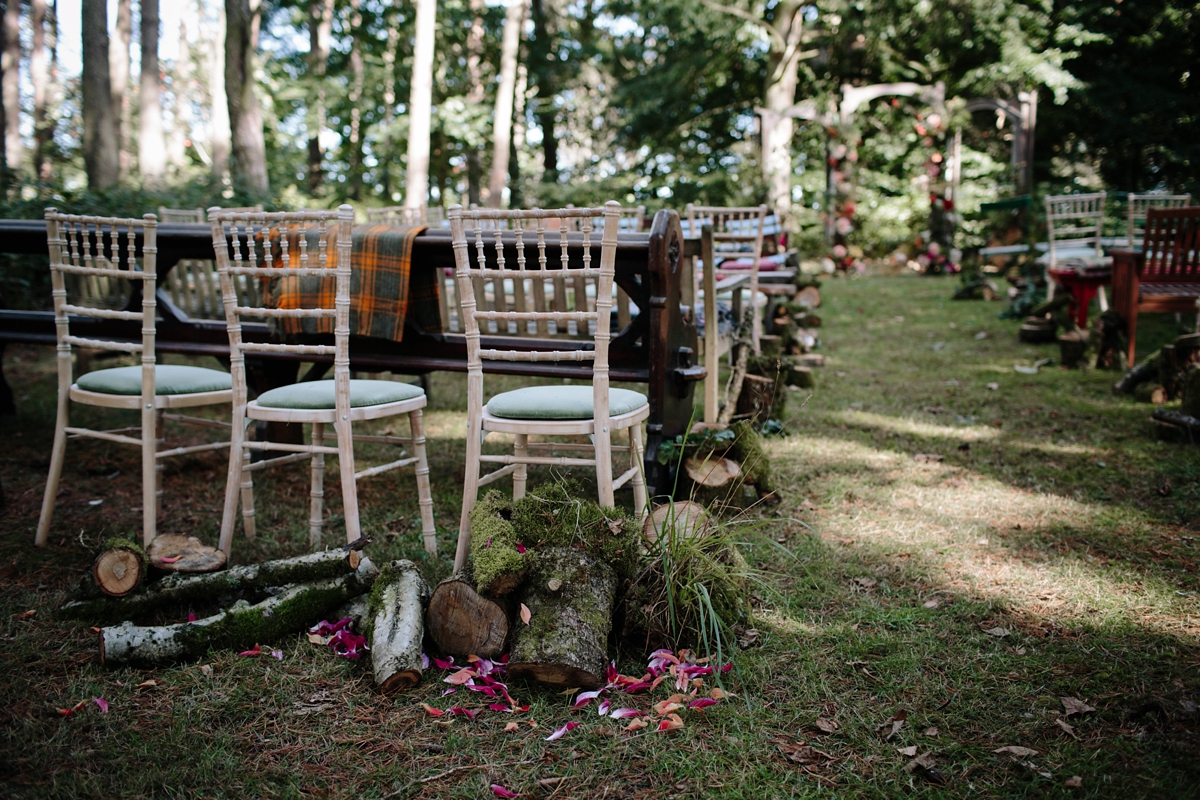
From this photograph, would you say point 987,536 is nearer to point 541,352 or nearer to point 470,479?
point 541,352

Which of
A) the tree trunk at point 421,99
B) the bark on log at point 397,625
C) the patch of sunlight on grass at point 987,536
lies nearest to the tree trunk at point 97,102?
the tree trunk at point 421,99

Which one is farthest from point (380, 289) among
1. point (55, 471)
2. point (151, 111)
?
point (151, 111)

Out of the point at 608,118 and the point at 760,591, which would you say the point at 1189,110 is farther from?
the point at 760,591

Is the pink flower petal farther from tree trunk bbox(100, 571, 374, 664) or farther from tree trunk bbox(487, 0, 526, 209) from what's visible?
tree trunk bbox(487, 0, 526, 209)

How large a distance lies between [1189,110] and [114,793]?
50.1 ft

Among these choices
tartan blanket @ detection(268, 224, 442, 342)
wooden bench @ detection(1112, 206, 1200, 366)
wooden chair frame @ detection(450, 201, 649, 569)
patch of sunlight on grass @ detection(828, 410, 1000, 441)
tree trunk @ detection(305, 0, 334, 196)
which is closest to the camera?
wooden chair frame @ detection(450, 201, 649, 569)

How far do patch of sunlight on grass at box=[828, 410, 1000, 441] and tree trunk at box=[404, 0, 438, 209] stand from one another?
22.7ft

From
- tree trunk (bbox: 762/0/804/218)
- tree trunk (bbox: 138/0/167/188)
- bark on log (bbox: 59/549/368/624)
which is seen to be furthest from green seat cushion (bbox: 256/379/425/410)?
tree trunk (bbox: 762/0/804/218)

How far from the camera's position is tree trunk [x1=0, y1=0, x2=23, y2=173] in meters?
14.6

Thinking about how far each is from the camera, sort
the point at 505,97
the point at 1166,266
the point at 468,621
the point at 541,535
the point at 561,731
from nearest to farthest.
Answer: the point at 561,731 < the point at 468,621 < the point at 541,535 < the point at 1166,266 < the point at 505,97

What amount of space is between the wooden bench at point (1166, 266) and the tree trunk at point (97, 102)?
32.1ft

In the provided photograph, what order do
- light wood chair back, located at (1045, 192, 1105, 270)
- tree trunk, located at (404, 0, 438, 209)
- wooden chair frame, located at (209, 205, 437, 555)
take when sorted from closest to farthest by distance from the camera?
wooden chair frame, located at (209, 205, 437, 555) < light wood chair back, located at (1045, 192, 1105, 270) < tree trunk, located at (404, 0, 438, 209)

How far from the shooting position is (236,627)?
2414mm

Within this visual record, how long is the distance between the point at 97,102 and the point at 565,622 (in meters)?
9.64
